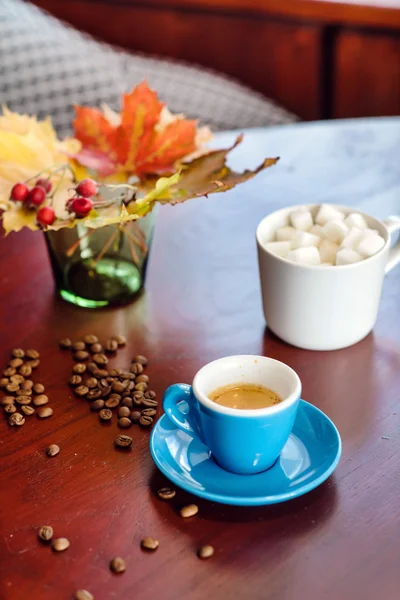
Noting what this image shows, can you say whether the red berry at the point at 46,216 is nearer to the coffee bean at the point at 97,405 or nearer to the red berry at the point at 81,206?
the red berry at the point at 81,206

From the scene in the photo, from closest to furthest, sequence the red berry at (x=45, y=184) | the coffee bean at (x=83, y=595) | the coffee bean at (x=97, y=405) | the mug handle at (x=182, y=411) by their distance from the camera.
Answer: the coffee bean at (x=83, y=595) < the mug handle at (x=182, y=411) < the coffee bean at (x=97, y=405) < the red berry at (x=45, y=184)

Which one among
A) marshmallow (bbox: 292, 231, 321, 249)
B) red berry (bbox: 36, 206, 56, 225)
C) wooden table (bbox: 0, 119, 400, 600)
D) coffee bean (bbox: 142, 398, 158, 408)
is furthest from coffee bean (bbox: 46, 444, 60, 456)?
marshmallow (bbox: 292, 231, 321, 249)

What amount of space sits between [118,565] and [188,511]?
84 mm

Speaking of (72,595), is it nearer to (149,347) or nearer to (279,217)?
(149,347)

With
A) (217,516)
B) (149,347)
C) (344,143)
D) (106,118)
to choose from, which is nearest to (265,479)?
(217,516)

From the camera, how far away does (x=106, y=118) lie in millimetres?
1052

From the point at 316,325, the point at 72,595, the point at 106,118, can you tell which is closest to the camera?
the point at 72,595

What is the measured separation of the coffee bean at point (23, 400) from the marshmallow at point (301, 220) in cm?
40

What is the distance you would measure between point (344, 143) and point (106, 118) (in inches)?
22.6

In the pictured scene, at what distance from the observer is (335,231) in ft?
3.04

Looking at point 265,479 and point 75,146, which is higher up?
point 75,146

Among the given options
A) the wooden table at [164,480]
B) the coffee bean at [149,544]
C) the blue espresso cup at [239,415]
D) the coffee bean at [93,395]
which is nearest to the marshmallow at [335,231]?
the wooden table at [164,480]

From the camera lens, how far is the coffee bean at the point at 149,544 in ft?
2.17

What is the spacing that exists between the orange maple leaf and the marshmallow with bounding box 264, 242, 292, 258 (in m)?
0.20
